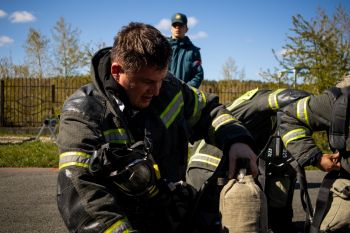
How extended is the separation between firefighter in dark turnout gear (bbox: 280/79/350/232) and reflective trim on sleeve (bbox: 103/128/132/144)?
1.38m

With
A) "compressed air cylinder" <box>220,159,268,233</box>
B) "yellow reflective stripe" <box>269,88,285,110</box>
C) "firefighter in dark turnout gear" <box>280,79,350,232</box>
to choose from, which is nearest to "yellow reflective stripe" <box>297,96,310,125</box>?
"firefighter in dark turnout gear" <box>280,79,350,232</box>

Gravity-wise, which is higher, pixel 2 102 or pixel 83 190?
pixel 2 102

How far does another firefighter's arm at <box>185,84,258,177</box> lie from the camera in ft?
6.09

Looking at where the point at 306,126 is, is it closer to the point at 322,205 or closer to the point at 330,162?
the point at 330,162

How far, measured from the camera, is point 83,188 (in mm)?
1447

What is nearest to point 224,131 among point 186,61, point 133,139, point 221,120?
point 221,120

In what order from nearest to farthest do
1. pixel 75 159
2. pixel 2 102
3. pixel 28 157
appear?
1. pixel 75 159
2. pixel 28 157
3. pixel 2 102

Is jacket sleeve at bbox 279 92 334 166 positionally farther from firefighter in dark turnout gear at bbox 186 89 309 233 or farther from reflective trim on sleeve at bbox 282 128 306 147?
firefighter in dark turnout gear at bbox 186 89 309 233

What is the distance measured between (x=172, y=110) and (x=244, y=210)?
2.34ft

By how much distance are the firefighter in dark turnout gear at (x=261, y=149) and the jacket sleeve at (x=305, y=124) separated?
0.36 feet

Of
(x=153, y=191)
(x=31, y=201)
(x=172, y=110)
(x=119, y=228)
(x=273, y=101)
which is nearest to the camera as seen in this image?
(x=119, y=228)

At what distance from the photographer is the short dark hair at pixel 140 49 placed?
1.71 meters

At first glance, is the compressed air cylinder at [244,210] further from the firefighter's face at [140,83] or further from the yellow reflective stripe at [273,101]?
the yellow reflective stripe at [273,101]

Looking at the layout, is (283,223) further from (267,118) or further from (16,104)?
(16,104)
